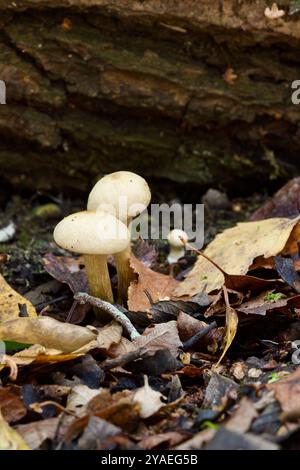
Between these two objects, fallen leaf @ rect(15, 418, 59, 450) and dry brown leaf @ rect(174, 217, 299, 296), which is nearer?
fallen leaf @ rect(15, 418, 59, 450)

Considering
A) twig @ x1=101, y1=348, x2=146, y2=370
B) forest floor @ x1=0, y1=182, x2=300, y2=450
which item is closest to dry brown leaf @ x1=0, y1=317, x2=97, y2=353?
forest floor @ x1=0, y1=182, x2=300, y2=450

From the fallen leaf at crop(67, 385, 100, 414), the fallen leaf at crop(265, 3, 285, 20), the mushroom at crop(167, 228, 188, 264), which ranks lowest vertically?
the mushroom at crop(167, 228, 188, 264)

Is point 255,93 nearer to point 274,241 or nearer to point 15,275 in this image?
point 274,241

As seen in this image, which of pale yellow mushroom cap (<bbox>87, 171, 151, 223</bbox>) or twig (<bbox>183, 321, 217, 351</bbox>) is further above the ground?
pale yellow mushroom cap (<bbox>87, 171, 151, 223</bbox>)

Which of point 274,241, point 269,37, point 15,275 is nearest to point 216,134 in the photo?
point 269,37

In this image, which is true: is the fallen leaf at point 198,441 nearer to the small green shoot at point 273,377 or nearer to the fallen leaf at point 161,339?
the small green shoot at point 273,377

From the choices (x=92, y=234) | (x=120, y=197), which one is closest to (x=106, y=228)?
(x=92, y=234)

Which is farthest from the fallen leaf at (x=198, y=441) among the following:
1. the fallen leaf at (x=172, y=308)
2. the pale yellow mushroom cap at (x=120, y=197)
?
the pale yellow mushroom cap at (x=120, y=197)

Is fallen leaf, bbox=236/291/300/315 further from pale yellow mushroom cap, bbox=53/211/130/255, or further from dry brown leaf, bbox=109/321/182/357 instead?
pale yellow mushroom cap, bbox=53/211/130/255
